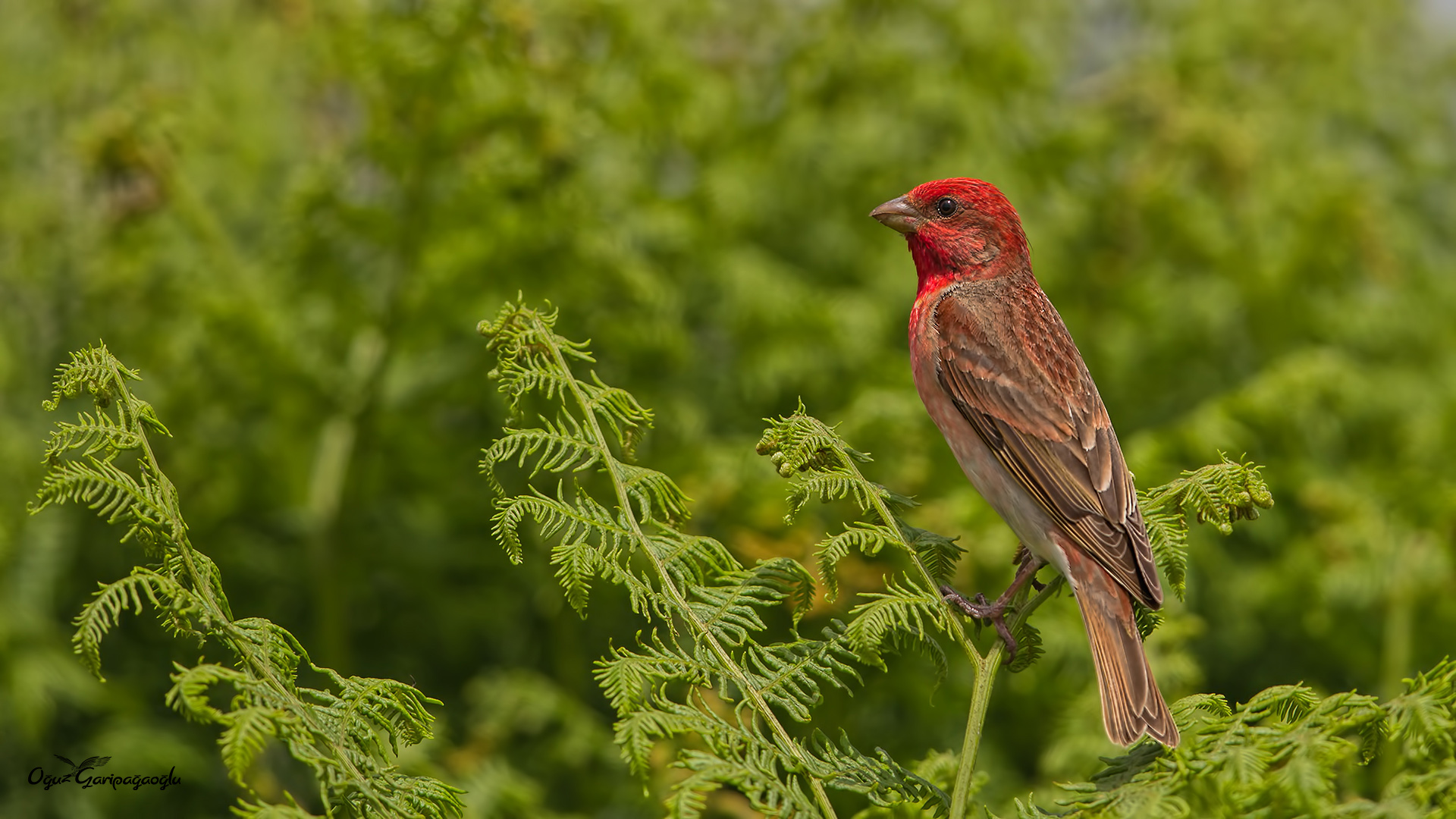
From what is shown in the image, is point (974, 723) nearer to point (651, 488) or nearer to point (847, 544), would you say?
point (847, 544)

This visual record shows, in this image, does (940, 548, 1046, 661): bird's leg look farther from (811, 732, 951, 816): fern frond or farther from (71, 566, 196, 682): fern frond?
(71, 566, 196, 682): fern frond

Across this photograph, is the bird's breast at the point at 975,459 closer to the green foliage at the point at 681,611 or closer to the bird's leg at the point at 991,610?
the bird's leg at the point at 991,610

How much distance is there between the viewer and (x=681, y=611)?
233 centimetres

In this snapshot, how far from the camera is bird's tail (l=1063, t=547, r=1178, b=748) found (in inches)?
102

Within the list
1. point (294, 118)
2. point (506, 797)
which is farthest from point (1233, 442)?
point (294, 118)

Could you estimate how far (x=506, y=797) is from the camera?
151 inches

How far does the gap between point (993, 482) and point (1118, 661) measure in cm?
76

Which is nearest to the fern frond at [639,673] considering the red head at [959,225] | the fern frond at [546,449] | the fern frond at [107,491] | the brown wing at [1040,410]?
the fern frond at [546,449]

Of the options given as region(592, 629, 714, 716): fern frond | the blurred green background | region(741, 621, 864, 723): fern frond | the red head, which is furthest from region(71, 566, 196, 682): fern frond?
the red head

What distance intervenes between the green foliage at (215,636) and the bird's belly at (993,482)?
173cm

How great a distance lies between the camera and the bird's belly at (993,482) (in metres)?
3.40

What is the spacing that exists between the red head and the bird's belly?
47 centimetres

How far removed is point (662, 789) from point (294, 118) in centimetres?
450

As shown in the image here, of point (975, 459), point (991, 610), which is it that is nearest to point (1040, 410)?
point (975, 459)
